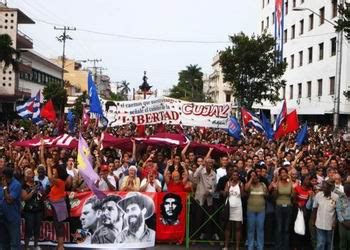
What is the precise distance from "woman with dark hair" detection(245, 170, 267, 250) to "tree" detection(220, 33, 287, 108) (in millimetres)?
24061

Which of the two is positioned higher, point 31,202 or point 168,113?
point 168,113

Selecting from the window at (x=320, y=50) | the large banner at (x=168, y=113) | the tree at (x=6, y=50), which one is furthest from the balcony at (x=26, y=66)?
the large banner at (x=168, y=113)

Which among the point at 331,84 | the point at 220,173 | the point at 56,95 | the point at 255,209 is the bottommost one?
the point at 255,209

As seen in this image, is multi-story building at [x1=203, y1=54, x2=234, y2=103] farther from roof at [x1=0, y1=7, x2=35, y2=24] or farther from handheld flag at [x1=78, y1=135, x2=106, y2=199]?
handheld flag at [x1=78, y1=135, x2=106, y2=199]

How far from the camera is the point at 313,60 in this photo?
4269cm

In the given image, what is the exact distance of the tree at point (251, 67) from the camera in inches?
1319

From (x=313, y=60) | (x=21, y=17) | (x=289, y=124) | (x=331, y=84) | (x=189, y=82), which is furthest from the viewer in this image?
(x=189, y=82)

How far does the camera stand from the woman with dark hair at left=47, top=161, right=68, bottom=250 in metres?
9.40

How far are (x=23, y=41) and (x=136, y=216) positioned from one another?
157 ft

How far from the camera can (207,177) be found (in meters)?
10.7

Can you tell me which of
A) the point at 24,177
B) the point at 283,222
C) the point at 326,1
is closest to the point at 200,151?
the point at 283,222

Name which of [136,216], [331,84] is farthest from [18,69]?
[136,216]

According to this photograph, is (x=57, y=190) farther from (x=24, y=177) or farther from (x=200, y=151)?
(x=200, y=151)

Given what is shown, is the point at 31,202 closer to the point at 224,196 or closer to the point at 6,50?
the point at 224,196
